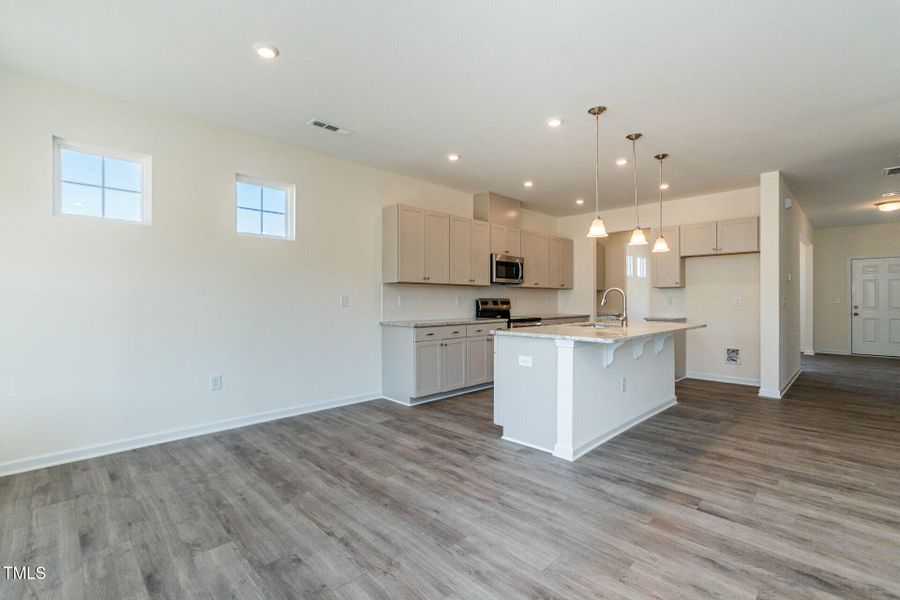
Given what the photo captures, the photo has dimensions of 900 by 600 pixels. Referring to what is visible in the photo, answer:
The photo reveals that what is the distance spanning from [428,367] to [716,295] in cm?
440

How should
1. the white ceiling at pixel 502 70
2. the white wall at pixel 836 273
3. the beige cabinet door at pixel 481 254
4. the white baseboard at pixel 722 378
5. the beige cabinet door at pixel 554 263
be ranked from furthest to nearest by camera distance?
the white wall at pixel 836 273 < the beige cabinet door at pixel 554 263 < the white baseboard at pixel 722 378 < the beige cabinet door at pixel 481 254 < the white ceiling at pixel 502 70

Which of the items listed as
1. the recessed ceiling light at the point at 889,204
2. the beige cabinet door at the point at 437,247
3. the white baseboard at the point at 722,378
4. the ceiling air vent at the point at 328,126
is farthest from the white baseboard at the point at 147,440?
the recessed ceiling light at the point at 889,204

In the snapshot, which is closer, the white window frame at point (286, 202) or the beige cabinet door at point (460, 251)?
the white window frame at point (286, 202)

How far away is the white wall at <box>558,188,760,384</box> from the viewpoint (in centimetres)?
570

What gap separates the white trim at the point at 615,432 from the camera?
10.2 ft

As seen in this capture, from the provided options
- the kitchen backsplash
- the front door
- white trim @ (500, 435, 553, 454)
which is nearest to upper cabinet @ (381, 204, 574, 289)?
the kitchen backsplash

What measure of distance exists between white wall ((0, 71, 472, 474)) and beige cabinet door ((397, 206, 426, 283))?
15.8 inches

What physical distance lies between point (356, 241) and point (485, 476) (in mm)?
2956

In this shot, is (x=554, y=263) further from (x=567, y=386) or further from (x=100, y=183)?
(x=100, y=183)

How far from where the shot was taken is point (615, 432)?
11.6ft

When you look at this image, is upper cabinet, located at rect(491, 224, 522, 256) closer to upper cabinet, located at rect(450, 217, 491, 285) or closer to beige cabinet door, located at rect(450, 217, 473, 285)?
upper cabinet, located at rect(450, 217, 491, 285)

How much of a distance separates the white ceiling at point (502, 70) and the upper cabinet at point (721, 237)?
45.4 inches

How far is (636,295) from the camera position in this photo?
686cm

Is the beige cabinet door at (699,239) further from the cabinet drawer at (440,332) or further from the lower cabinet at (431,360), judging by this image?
the cabinet drawer at (440,332)
